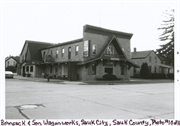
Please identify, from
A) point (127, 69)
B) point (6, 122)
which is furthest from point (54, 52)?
point (6, 122)

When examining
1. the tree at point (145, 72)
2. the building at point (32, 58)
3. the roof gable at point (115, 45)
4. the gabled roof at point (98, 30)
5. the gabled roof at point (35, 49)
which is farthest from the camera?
the tree at point (145, 72)

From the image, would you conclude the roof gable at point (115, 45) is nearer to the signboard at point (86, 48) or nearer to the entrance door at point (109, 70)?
the signboard at point (86, 48)

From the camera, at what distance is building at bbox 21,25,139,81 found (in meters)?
28.3

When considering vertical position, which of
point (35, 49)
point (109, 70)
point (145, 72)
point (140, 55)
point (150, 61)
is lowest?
point (145, 72)

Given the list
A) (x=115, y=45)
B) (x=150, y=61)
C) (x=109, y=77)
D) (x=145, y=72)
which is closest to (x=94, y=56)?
(x=109, y=77)

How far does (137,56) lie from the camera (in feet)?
165

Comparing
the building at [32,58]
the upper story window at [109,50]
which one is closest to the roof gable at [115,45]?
the upper story window at [109,50]

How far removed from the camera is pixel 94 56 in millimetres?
29359

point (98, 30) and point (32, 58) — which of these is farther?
point (32, 58)

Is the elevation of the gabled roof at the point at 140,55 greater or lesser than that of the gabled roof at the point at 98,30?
lesser

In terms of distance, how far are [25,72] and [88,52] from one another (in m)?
19.0

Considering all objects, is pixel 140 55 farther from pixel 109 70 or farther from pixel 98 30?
pixel 98 30

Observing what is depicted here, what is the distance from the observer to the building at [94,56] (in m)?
28.3

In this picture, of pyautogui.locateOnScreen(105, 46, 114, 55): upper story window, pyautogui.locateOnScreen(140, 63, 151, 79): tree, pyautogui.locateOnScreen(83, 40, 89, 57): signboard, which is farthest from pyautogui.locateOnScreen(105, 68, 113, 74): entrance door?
pyautogui.locateOnScreen(140, 63, 151, 79): tree
